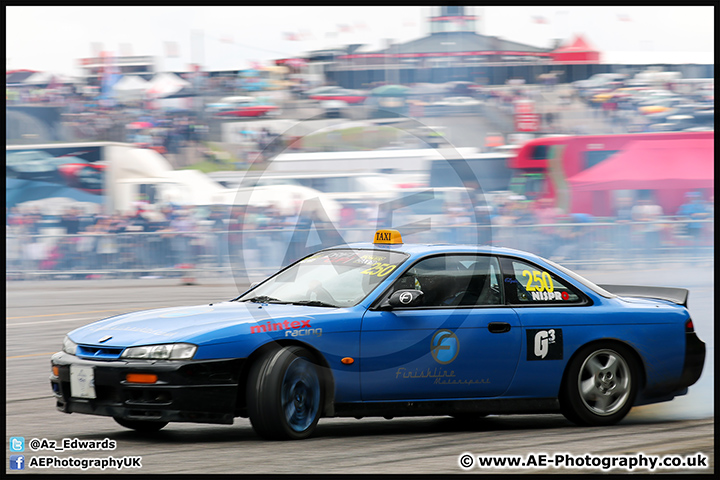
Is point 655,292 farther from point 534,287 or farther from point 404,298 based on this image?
point 404,298

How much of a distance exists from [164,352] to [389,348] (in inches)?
56.6

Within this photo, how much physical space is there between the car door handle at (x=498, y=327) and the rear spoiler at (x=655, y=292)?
4.45 feet

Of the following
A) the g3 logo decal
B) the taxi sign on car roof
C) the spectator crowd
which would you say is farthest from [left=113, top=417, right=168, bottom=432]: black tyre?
the spectator crowd

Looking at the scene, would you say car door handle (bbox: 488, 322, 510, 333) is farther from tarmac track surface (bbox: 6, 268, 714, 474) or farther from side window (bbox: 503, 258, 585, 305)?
tarmac track surface (bbox: 6, 268, 714, 474)

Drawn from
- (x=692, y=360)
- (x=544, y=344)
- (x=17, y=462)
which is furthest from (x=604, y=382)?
(x=17, y=462)

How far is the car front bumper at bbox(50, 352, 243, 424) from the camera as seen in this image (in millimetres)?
5070

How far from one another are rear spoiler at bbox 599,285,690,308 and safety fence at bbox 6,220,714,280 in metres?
9.05

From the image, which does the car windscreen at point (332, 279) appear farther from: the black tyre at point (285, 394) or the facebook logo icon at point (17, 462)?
the facebook logo icon at point (17, 462)

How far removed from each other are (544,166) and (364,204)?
4.51m

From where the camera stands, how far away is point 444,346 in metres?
5.73

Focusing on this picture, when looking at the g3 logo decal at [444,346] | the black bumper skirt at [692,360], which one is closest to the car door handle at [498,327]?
the g3 logo decal at [444,346]

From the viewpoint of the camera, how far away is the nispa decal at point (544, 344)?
600cm

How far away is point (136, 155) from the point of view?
18.2m

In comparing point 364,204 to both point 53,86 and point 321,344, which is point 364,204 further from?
point 321,344
